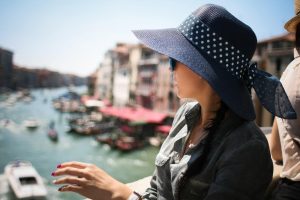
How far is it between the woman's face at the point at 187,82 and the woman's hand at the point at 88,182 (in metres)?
0.33

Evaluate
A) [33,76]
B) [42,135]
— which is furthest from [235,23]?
[33,76]

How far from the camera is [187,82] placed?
30.8 inches

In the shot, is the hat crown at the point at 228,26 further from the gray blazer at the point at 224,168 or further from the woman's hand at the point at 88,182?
the woman's hand at the point at 88,182

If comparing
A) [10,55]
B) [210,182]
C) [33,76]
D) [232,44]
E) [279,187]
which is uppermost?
[232,44]

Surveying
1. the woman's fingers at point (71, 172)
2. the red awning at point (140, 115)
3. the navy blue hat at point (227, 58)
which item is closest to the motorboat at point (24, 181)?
the woman's fingers at point (71, 172)

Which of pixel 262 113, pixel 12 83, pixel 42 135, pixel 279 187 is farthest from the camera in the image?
pixel 12 83

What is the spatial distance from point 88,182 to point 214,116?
40 centimetres

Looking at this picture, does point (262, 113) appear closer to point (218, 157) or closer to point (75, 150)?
point (75, 150)

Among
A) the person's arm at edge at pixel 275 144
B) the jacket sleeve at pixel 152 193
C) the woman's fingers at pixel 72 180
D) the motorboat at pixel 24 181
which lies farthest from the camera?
the motorboat at pixel 24 181

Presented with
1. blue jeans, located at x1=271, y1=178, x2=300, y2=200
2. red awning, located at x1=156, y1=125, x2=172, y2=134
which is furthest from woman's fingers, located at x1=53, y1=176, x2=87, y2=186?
red awning, located at x1=156, y1=125, x2=172, y2=134

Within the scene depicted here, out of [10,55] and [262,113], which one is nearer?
[262,113]

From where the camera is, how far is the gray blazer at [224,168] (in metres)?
0.62

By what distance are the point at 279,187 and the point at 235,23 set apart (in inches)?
26.0

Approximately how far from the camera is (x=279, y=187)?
1.04m
